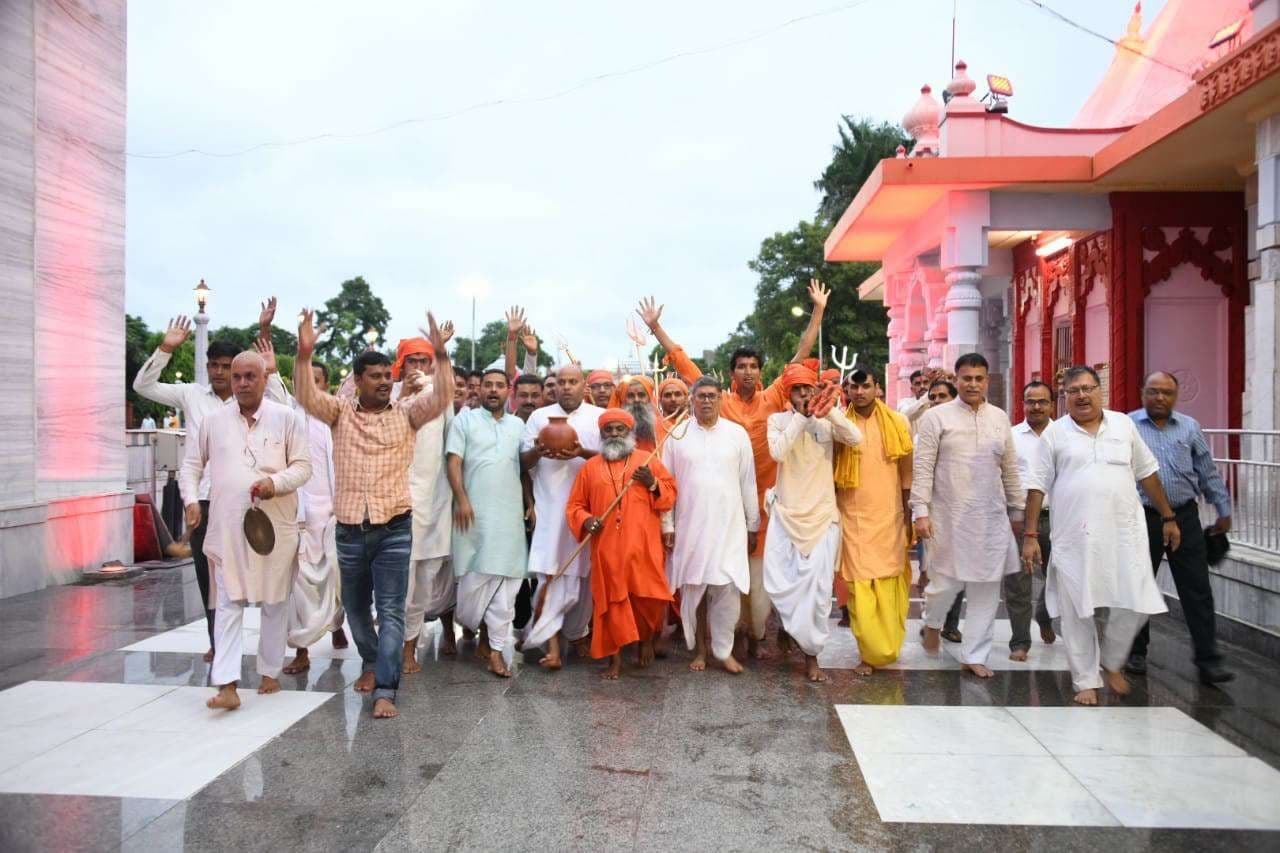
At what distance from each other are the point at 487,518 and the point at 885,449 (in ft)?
7.71

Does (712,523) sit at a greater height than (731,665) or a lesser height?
greater

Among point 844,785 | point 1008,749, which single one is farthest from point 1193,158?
point 844,785

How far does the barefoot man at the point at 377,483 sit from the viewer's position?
15.7 ft

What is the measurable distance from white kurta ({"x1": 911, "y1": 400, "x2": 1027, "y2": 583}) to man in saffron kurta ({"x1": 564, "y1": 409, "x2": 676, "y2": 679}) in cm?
150

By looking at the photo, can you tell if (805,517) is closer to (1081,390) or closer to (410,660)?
(1081,390)

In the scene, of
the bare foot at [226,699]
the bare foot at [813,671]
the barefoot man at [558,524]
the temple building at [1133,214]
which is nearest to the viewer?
the bare foot at [226,699]

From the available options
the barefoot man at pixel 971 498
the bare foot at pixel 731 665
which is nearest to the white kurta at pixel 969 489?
the barefoot man at pixel 971 498

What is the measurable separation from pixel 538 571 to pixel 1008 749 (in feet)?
8.87

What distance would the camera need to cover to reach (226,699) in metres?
4.65

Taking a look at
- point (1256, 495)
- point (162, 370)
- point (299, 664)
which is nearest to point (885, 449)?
point (1256, 495)

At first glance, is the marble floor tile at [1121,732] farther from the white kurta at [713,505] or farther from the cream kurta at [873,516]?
the white kurta at [713,505]

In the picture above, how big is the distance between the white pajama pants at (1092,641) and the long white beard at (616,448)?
2.51 metres

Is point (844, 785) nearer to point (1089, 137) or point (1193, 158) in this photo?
point (1193, 158)

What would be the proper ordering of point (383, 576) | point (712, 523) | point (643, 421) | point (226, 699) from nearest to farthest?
point (226, 699) → point (383, 576) → point (712, 523) → point (643, 421)
